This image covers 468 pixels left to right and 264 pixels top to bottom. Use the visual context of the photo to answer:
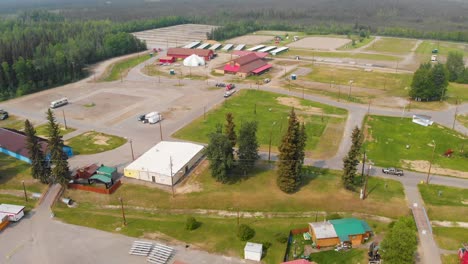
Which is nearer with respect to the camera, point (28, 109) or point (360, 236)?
point (360, 236)

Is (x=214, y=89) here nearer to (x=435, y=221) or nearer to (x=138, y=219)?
(x=138, y=219)

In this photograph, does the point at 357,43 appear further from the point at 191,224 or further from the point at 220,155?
the point at 191,224

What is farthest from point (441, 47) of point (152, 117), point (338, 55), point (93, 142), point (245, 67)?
point (93, 142)

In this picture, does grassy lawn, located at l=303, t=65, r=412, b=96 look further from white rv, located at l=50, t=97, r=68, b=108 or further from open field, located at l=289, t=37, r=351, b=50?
white rv, located at l=50, t=97, r=68, b=108

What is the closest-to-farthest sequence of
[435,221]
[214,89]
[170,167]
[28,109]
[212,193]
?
[435,221], [212,193], [170,167], [28,109], [214,89]

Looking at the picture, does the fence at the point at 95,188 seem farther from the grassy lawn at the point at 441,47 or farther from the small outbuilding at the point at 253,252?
the grassy lawn at the point at 441,47

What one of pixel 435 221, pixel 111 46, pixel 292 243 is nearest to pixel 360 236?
pixel 292 243

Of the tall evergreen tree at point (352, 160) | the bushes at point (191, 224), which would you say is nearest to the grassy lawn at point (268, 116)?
the tall evergreen tree at point (352, 160)

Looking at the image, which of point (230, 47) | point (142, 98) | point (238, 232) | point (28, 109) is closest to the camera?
point (238, 232)
